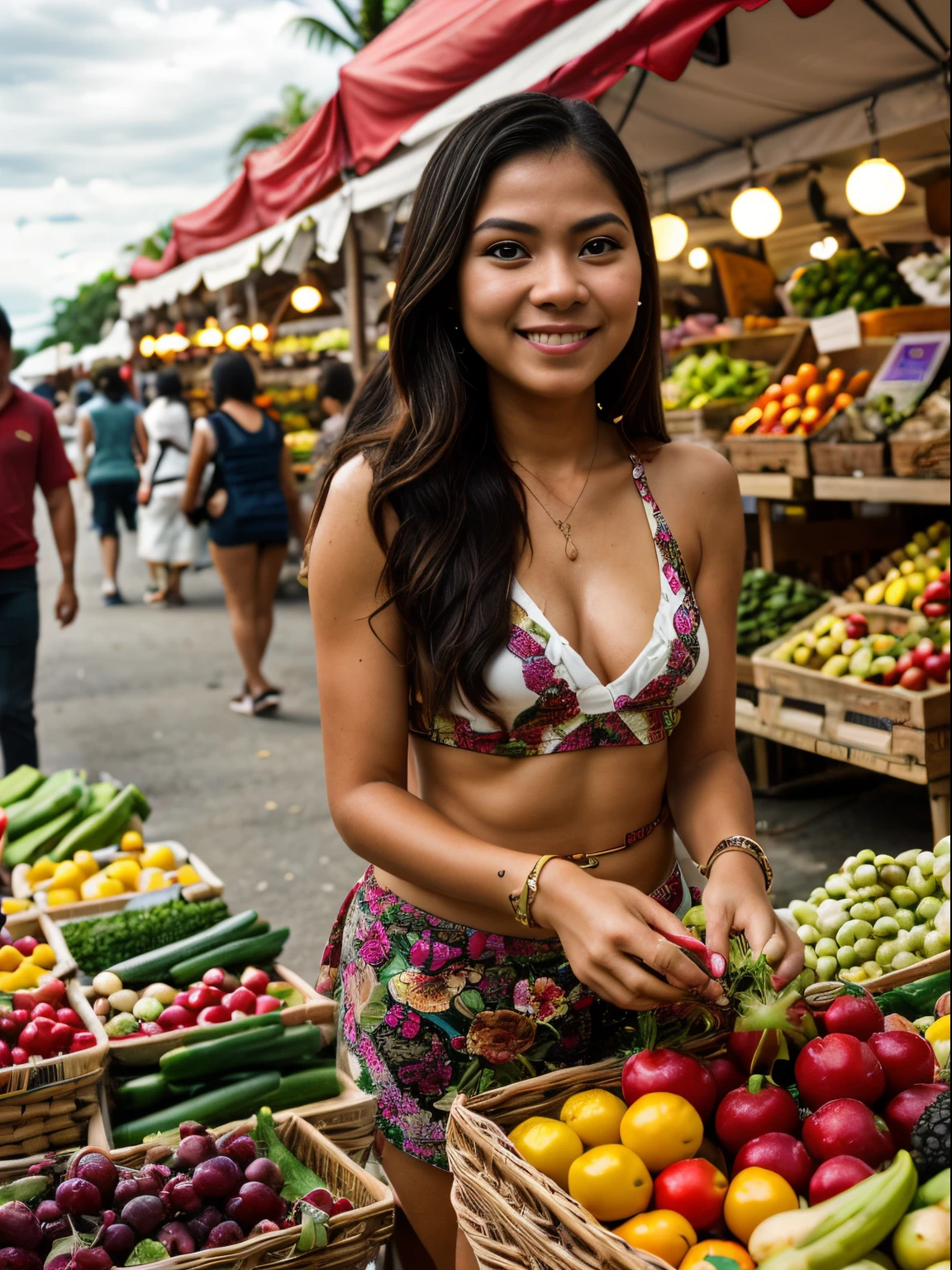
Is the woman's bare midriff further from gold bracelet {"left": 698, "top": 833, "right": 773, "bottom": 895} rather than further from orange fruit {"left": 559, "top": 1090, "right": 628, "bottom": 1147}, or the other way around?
orange fruit {"left": 559, "top": 1090, "right": 628, "bottom": 1147}

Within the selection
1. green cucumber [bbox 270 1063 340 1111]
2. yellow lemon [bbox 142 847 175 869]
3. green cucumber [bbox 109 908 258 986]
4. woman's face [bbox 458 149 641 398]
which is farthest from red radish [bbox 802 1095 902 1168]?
yellow lemon [bbox 142 847 175 869]

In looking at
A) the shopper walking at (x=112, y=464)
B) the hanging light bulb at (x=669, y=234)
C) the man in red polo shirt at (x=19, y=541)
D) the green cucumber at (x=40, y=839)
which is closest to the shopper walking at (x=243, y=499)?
the man in red polo shirt at (x=19, y=541)

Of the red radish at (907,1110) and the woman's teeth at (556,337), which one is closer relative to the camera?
the red radish at (907,1110)

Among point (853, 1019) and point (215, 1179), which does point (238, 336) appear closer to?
point (215, 1179)

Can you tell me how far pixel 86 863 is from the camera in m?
4.23

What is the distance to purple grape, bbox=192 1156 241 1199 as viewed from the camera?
6.97 ft

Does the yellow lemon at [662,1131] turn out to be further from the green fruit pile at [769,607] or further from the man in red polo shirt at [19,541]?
the man in red polo shirt at [19,541]

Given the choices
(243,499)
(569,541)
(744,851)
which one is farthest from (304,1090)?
(243,499)

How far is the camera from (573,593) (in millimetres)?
1914

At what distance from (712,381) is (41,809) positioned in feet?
15.9

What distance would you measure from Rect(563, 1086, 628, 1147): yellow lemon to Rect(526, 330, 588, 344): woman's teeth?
1033 millimetres

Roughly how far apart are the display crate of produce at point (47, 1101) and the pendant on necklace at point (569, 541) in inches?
67.2

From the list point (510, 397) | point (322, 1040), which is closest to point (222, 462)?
point (322, 1040)

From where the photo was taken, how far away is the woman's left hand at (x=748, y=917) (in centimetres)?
163
